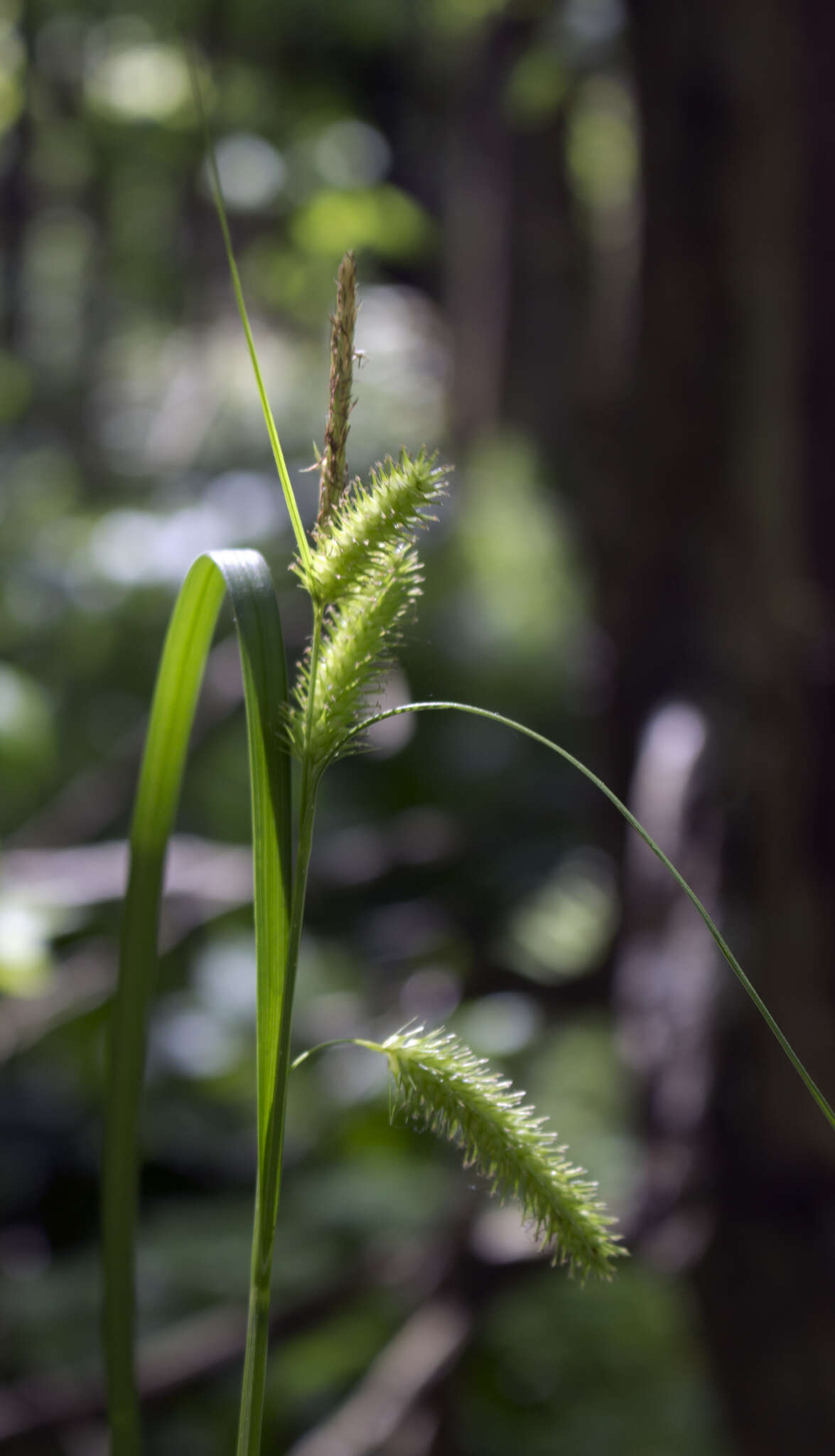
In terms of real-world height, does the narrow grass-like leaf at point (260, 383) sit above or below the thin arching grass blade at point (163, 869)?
above

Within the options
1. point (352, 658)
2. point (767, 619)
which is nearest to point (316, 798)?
point (352, 658)

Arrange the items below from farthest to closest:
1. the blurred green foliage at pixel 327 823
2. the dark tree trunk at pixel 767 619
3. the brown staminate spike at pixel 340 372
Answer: the blurred green foliage at pixel 327 823 → the dark tree trunk at pixel 767 619 → the brown staminate spike at pixel 340 372

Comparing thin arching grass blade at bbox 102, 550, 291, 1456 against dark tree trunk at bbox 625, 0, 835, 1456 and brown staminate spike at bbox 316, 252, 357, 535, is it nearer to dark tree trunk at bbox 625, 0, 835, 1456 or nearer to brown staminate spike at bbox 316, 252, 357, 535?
brown staminate spike at bbox 316, 252, 357, 535

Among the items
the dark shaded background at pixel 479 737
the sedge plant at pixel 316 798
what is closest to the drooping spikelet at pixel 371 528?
the sedge plant at pixel 316 798

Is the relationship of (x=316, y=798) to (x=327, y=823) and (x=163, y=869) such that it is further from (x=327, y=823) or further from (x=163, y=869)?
(x=327, y=823)

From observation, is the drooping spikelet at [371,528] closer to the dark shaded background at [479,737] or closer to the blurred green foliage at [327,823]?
the dark shaded background at [479,737]

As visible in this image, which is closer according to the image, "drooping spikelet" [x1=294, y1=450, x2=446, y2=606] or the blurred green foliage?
"drooping spikelet" [x1=294, y1=450, x2=446, y2=606]

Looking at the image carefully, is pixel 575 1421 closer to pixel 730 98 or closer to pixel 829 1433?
pixel 829 1433

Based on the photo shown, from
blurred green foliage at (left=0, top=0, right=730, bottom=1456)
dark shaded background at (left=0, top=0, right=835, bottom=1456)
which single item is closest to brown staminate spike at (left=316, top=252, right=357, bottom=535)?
dark shaded background at (left=0, top=0, right=835, bottom=1456)

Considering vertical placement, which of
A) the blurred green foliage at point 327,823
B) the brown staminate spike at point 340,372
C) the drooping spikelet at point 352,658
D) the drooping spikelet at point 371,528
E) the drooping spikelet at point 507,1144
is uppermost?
the brown staminate spike at point 340,372
